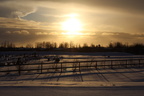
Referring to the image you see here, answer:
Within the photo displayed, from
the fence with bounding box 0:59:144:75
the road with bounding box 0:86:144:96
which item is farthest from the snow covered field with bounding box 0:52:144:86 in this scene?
the road with bounding box 0:86:144:96

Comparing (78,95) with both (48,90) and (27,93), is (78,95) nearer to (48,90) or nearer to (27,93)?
(48,90)

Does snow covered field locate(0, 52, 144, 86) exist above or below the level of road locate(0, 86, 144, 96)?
below

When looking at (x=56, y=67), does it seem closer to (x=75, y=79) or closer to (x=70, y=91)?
(x=75, y=79)

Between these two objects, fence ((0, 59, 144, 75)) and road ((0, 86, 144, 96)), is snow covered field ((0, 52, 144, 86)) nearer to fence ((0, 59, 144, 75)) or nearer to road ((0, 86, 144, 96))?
fence ((0, 59, 144, 75))

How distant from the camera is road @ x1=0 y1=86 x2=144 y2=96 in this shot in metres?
8.56

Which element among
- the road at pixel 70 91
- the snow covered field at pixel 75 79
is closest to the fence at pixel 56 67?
the snow covered field at pixel 75 79

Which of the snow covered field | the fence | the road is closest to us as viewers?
the road

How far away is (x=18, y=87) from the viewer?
9945 mm

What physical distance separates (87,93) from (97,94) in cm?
50

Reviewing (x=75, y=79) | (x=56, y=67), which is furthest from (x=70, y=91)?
(x=56, y=67)

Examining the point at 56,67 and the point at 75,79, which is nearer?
the point at 75,79

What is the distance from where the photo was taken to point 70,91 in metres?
9.14

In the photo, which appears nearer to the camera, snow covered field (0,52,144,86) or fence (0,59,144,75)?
snow covered field (0,52,144,86)

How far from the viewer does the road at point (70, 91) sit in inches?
337
